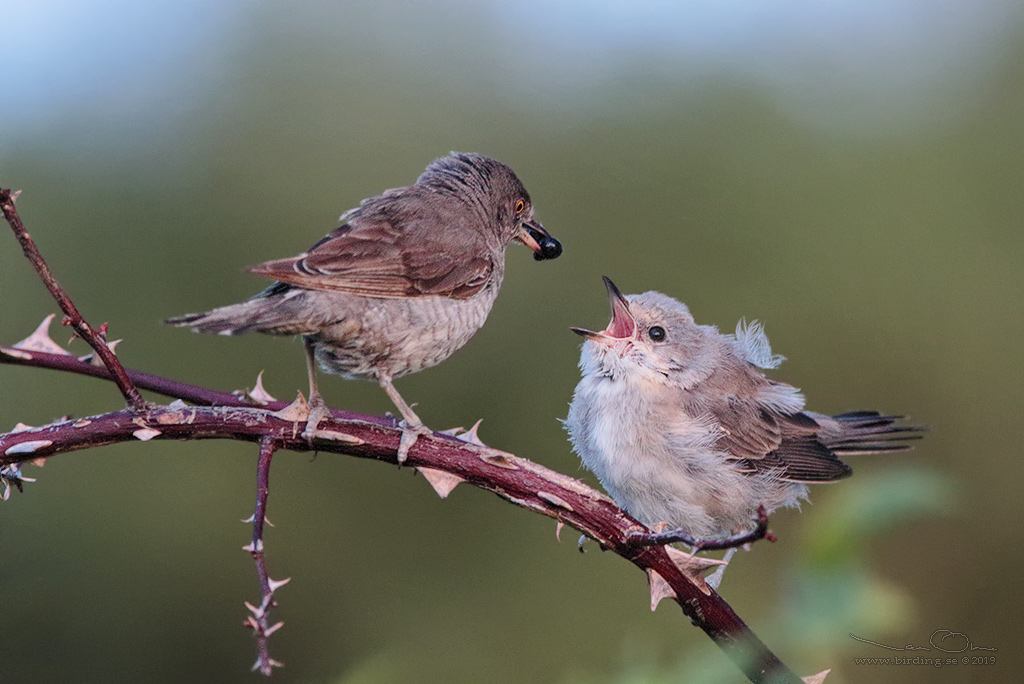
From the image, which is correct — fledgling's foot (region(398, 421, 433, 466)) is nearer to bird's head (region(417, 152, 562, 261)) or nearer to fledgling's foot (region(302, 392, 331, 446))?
fledgling's foot (region(302, 392, 331, 446))

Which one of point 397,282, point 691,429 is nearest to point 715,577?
point 691,429

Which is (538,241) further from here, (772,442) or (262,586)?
(262,586)

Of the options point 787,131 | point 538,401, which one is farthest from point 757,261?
point 538,401

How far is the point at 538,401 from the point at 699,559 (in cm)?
405

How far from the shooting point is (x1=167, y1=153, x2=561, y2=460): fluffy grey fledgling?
3023 mm

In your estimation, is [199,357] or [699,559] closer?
[699,559]

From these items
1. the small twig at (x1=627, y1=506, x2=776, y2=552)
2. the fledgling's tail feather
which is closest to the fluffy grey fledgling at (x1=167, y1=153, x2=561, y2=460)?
the small twig at (x1=627, y1=506, x2=776, y2=552)

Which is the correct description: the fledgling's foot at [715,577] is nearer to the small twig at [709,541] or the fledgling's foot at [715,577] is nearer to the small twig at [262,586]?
the small twig at [709,541]

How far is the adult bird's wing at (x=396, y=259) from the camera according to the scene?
3.11 m

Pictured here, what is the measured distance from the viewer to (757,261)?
7.00 meters

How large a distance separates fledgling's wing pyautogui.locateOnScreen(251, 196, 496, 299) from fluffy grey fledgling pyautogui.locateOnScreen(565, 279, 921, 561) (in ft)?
1.88

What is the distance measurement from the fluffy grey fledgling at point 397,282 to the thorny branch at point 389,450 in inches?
16.7

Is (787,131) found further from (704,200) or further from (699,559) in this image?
(699,559)

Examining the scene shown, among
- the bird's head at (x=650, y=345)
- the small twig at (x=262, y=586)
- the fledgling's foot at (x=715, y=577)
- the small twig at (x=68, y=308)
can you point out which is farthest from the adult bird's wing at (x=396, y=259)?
the fledgling's foot at (x=715, y=577)
